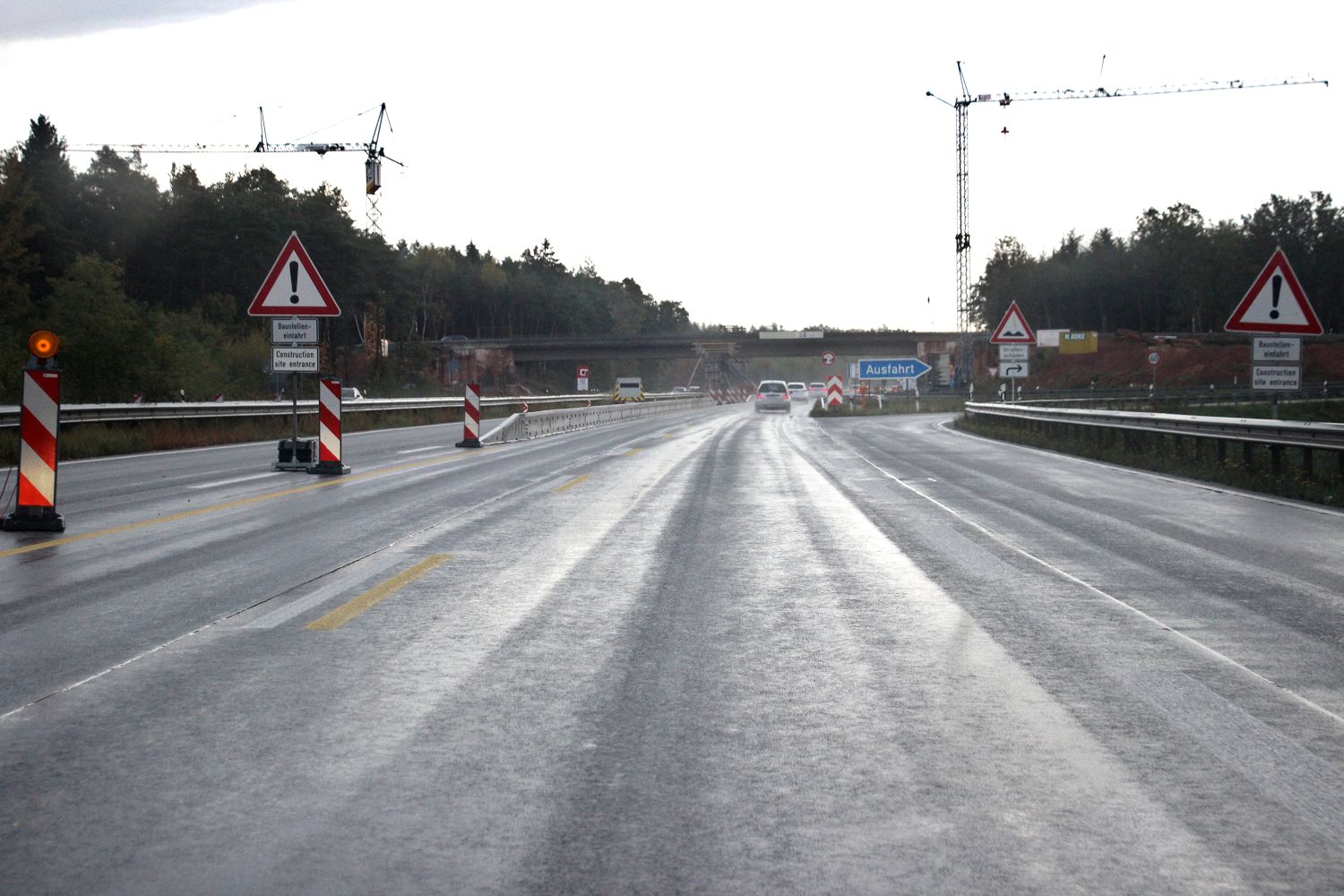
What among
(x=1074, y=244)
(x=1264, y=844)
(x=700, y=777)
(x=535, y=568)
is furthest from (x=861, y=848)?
(x=1074, y=244)

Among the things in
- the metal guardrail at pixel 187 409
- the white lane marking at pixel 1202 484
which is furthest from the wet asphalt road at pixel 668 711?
the metal guardrail at pixel 187 409

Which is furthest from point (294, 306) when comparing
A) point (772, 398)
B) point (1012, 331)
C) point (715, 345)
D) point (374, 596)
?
point (715, 345)

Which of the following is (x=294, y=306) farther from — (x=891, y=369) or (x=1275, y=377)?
(x=891, y=369)

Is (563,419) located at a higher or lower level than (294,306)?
lower

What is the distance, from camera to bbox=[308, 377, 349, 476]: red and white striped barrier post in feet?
59.2

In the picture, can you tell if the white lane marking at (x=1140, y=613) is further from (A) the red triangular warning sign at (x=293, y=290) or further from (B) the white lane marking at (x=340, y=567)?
(A) the red triangular warning sign at (x=293, y=290)

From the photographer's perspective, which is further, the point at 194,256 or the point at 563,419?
the point at 194,256

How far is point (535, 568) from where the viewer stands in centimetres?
912

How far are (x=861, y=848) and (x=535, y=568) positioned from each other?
224 inches

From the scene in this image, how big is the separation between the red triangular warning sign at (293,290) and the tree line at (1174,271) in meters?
124

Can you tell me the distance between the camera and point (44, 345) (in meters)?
11.0

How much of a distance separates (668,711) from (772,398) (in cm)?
5939

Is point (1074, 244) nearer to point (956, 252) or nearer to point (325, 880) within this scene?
point (956, 252)

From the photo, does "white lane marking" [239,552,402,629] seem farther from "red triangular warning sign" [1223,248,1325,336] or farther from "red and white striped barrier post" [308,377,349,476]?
"red triangular warning sign" [1223,248,1325,336]
